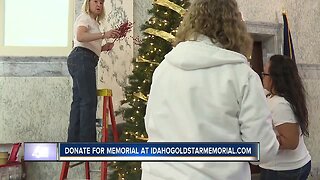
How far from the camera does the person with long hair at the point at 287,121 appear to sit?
2.39 meters

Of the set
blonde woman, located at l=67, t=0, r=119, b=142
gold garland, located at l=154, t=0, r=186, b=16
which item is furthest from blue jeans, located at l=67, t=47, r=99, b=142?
gold garland, located at l=154, t=0, r=186, b=16

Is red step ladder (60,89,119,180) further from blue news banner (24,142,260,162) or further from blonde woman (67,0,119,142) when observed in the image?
blue news banner (24,142,260,162)

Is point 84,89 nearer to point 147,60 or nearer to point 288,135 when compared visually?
point 147,60

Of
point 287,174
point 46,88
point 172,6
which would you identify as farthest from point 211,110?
point 46,88

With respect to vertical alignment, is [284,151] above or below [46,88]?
below

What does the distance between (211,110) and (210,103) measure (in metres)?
0.02

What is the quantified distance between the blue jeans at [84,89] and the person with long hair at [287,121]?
5.21ft

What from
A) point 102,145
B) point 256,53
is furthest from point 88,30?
point 256,53

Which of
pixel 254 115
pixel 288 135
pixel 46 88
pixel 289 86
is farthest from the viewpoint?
pixel 46 88

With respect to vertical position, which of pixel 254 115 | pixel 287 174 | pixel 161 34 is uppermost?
pixel 161 34

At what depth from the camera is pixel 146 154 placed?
62.2 inches

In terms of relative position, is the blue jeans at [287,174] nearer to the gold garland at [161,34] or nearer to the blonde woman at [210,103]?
the blonde woman at [210,103]

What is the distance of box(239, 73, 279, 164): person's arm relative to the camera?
1423 millimetres

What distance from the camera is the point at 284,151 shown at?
2.45 m
